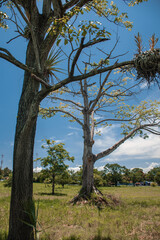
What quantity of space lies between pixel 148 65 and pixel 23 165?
12.3 feet

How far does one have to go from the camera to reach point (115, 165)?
63562 mm

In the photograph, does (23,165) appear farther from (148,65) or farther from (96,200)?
(96,200)

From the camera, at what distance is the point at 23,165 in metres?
4.21

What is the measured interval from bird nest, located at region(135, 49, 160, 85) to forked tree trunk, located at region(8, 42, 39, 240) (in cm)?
260

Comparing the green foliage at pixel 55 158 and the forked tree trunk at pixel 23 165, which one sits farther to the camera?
the green foliage at pixel 55 158

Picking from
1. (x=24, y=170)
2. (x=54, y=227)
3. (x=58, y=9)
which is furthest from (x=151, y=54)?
(x=54, y=227)

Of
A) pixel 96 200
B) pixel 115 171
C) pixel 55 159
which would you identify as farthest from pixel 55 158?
pixel 115 171

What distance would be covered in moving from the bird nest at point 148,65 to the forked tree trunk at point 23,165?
8.53 ft

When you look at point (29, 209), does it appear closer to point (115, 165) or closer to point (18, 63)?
point (18, 63)

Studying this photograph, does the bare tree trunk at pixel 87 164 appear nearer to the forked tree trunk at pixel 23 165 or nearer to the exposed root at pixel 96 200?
the exposed root at pixel 96 200

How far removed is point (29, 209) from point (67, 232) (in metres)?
1.86

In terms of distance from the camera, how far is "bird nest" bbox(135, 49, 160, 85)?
3760 millimetres

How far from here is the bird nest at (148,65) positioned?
12.3 ft

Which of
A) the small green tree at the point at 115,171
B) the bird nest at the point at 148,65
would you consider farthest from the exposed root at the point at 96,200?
the small green tree at the point at 115,171
